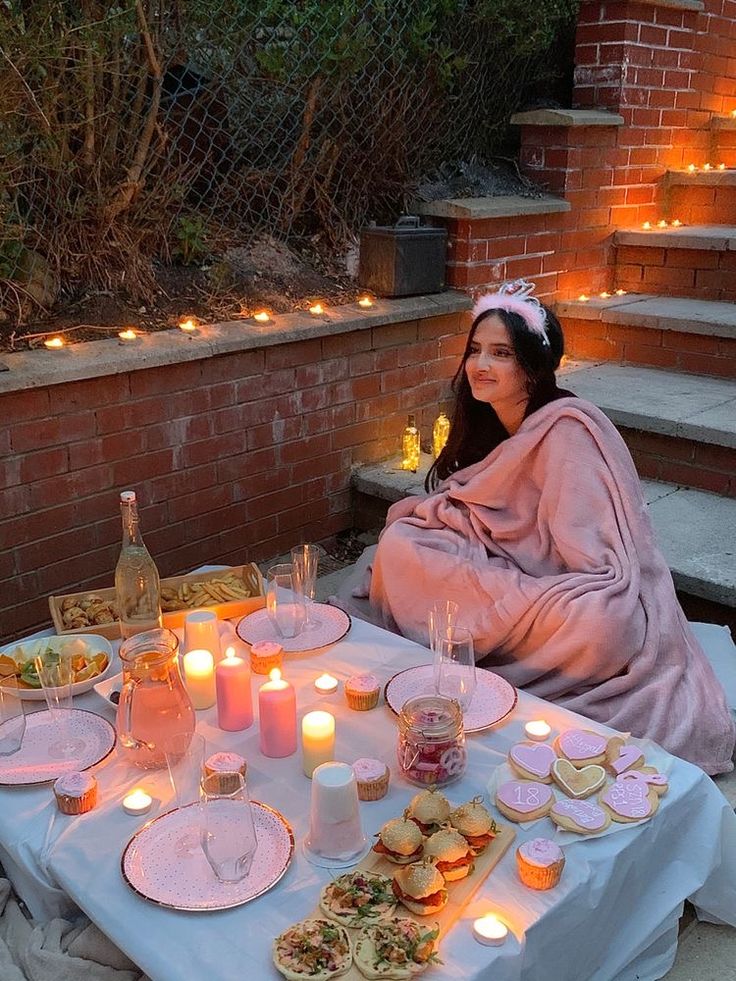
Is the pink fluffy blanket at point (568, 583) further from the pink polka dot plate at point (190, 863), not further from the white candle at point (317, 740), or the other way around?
the pink polka dot plate at point (190, 863)

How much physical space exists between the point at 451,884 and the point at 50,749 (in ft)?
2.90

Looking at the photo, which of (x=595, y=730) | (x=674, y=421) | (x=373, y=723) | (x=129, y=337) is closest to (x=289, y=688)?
(x=373, y=723)

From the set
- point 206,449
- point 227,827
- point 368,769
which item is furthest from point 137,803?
point 206,449

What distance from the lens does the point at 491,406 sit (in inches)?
114

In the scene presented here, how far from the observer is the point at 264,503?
3887mm

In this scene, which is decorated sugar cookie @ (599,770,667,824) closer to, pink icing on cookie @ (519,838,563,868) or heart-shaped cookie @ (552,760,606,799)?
heart-shaped cookie @ (552,760,606,799)

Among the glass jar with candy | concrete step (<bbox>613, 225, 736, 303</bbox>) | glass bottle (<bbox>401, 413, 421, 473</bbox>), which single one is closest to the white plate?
the glass jar with candy

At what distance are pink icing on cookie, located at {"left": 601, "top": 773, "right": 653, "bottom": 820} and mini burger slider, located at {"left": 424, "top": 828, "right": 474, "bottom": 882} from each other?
1.05 ft

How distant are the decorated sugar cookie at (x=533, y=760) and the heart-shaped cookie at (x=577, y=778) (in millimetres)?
15

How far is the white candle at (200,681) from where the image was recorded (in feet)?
6.84

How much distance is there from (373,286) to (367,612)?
1.76m

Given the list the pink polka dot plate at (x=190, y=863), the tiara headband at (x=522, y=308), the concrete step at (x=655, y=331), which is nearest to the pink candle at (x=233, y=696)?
the pink polka dot plate at (x=190, y=863)

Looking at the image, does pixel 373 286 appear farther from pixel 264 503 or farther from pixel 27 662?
pixel 27 662

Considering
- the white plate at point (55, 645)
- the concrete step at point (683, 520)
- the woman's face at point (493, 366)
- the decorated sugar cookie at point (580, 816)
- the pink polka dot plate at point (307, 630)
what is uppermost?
the woman's face at point (493, 366)
